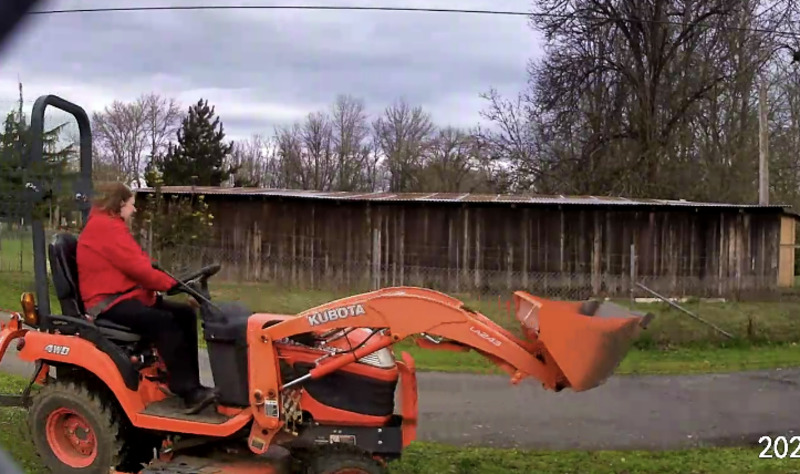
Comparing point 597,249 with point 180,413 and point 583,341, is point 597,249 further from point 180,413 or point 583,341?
point 180,413

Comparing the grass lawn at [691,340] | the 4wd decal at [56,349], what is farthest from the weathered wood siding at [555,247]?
the 4wd decal at [56,349]

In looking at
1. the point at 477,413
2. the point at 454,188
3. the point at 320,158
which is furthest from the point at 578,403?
the point at 320,158

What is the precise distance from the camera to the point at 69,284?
549 centimetres

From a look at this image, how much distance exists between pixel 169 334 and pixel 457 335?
1.87 m

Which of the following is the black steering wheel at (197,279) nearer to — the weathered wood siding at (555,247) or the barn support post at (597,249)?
the weathered wood siding at (555,247)

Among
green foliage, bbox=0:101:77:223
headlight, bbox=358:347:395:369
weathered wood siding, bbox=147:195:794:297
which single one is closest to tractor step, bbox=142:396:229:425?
headlight, bbox=358:347:395:369

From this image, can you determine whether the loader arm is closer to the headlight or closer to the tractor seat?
the headlight

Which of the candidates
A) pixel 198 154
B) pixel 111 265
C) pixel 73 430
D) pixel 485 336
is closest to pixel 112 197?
pixel 111 265

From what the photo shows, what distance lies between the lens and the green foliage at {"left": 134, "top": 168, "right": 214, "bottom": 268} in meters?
16.5

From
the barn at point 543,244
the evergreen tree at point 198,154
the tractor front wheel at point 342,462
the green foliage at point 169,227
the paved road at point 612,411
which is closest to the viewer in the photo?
the tractor front wheel at point 342,462

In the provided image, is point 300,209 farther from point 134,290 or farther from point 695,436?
point 134,290

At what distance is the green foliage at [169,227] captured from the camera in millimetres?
16500

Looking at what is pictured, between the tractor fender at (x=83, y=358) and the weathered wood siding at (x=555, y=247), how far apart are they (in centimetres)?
1417

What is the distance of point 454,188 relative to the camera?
51.3m
